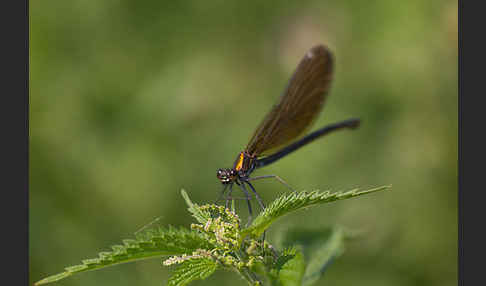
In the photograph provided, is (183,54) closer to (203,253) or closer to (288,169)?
(288,169)

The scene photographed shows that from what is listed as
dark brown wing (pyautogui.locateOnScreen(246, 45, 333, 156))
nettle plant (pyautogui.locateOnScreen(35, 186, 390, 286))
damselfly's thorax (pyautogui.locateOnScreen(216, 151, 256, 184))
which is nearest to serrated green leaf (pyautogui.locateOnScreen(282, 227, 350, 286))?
damselfly's thorax (pyautogui.locateOnScreen(216, 151, 256, 184))

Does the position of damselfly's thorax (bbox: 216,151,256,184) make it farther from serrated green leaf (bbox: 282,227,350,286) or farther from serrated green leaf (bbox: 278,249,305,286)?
serrated green leaf (bbox: 278,249,305,286)

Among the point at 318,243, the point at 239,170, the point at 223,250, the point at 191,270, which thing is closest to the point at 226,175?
the point at 239,170

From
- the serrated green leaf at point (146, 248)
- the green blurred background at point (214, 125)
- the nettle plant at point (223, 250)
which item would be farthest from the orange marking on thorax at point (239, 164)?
the green blurred background at point (214, 125)

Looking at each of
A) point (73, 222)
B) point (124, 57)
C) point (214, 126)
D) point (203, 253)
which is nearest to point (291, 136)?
point (203, 253)

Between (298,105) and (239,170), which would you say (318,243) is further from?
(298,105)

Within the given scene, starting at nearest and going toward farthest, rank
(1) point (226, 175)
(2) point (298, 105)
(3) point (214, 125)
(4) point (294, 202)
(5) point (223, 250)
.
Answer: (4) point (294, 202), (5) point (223, 250), (1) point (226, 175), (2) point (298, 105), (3) point (214, 125)

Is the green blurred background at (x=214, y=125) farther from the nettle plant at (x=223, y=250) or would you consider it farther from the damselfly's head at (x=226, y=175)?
the nettle plant at (x=223, y=250)
